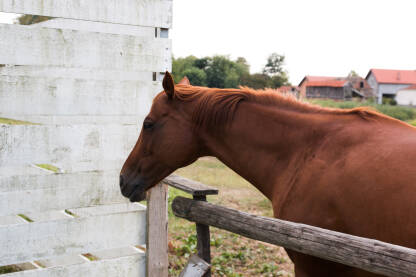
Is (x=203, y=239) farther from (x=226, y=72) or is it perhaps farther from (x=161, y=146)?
(x=226, y=72)

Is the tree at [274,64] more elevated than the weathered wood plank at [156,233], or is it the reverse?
the tree at [274,64]

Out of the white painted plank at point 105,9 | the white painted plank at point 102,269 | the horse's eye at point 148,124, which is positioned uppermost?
the white painted plank at point 105,9

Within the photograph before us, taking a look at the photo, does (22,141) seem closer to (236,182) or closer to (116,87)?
(116,87)

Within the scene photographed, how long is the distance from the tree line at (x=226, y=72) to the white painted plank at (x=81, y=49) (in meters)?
38.5

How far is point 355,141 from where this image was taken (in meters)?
2.40

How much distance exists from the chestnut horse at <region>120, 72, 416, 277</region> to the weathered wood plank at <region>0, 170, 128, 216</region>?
Answer: 53cm

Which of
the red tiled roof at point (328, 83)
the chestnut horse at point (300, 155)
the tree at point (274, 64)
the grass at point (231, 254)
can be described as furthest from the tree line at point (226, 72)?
the chestnut horse at point (300, 155)

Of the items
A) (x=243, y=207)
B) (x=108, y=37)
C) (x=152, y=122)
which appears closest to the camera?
(x=152, y=122)

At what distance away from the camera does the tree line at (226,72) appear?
44.0m

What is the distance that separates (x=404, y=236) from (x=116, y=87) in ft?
7.96

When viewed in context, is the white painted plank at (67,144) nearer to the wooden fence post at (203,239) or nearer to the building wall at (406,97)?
the wooden fence post at (203,239)

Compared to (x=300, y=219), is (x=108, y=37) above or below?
above

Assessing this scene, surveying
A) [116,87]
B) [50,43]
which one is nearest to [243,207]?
[116,87]

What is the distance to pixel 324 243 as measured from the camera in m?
1.87
